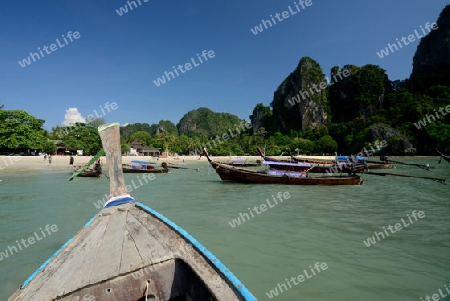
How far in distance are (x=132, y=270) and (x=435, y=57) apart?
13604 centimetres

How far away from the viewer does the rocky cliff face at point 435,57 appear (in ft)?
297

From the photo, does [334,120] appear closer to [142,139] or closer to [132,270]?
[142,139]

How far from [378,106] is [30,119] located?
358ft

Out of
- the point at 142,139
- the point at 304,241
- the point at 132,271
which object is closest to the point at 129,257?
the point at 132,271

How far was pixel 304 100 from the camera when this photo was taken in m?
108

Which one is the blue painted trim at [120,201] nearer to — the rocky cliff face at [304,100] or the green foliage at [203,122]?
the rocky cliff face at [304,100]

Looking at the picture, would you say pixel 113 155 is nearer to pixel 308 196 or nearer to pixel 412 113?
pixel 308 196

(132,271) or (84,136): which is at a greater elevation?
(84,136)

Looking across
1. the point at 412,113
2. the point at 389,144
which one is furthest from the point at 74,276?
the point at 412,113

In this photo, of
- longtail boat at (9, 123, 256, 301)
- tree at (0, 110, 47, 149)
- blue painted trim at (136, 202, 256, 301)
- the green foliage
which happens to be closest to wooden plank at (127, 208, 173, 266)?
longtail boat at (9, 123, 256, 301)

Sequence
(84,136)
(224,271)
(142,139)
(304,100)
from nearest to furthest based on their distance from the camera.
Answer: (224,271)
(84,136)
(142,139)
(304,100)

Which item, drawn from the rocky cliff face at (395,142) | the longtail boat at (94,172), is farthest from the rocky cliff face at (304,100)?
the longtail boat at (94,172)

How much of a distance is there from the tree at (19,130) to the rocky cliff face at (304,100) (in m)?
90.7

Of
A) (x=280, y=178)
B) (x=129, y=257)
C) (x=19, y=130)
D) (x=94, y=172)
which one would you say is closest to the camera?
(x=129, y=257)
